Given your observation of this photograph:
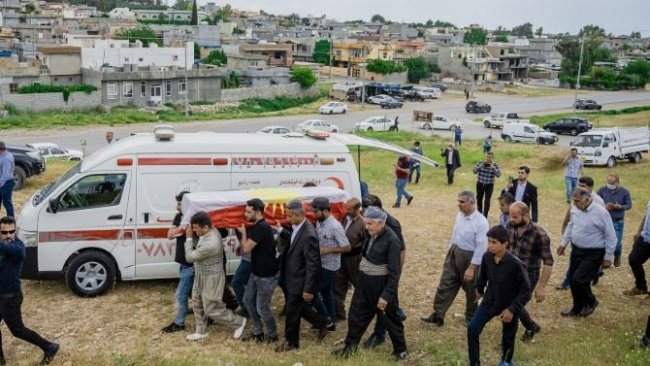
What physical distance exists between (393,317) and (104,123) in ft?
148

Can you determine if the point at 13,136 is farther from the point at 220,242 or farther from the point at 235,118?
the point at 220,242

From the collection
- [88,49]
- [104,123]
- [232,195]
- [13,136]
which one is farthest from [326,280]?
[88,49]

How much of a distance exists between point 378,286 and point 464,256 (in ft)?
4.94

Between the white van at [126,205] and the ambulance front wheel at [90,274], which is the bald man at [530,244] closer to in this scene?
the white van at [126,205]

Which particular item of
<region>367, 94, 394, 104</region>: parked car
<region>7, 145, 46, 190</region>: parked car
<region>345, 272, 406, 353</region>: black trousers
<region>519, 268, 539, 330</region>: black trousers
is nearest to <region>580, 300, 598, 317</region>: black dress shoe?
<region>519, 268, 539, 330</region>: black trousers

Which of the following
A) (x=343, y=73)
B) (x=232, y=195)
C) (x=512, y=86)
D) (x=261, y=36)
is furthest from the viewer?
Result: (x=261, y=36)

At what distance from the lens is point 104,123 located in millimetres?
48531

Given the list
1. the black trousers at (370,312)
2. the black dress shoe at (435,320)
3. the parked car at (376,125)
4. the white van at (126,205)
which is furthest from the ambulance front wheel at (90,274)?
the parked car at (376,125)

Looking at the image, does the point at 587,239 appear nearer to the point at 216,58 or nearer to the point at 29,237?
the point at 29,237

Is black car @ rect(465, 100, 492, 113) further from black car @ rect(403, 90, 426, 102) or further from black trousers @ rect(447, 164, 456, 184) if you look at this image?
black trousers @ rect(447, 164, 456, 184)

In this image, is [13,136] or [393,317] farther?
[13,136]

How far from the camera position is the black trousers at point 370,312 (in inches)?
279

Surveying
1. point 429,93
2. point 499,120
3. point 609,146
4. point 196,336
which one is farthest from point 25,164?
point 429,93

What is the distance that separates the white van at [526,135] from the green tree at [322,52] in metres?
66.3
